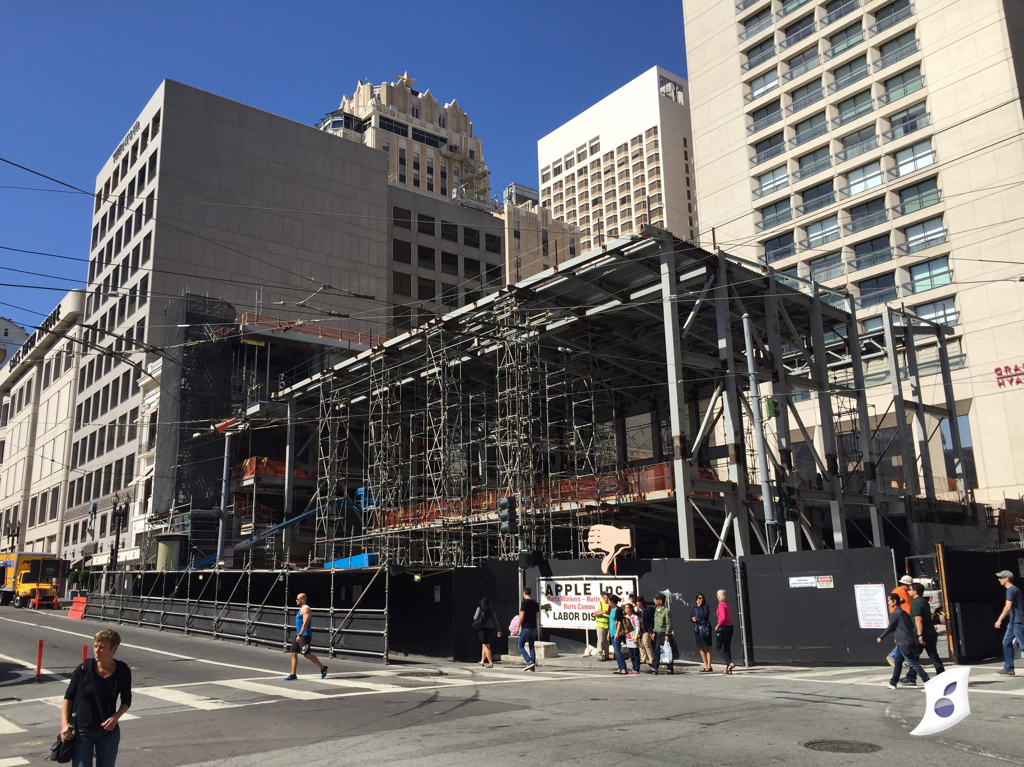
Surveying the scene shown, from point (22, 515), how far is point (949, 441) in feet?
265

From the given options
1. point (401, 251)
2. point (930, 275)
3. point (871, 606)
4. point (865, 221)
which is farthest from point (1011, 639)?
point (401, 251)

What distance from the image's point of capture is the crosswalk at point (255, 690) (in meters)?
11.8

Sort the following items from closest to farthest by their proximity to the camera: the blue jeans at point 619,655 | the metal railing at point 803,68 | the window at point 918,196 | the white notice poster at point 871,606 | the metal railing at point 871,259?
the white notice poster at point 871,606 < the blue jeans at point 619,655 < the window at point 918,196 < the metal railing at point 871,259 < the metal railing at point 803,68

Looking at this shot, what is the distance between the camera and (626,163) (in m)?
123

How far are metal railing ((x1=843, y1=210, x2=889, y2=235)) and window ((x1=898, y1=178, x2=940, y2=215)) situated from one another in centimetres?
102

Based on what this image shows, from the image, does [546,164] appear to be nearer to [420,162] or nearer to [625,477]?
[420,162]

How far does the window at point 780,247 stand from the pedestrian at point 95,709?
52.1 meters

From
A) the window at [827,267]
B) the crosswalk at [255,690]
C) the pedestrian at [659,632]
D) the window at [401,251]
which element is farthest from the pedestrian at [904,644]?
the window at [401,251]

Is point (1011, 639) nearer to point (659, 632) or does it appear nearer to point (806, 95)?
point (659, 632)

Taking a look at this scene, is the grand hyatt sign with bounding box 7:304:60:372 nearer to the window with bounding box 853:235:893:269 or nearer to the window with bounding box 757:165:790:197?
the window with bounding box 757:165:790:197

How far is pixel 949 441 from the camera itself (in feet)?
149

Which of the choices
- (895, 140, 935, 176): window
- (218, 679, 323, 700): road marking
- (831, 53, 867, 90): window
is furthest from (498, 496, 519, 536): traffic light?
(831, 53, 867, 90): window

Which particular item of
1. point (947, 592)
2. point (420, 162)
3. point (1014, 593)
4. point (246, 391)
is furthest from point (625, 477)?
point (420, 162)

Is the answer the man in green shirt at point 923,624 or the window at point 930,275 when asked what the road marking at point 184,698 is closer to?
the man in green shirt at point 923,624
